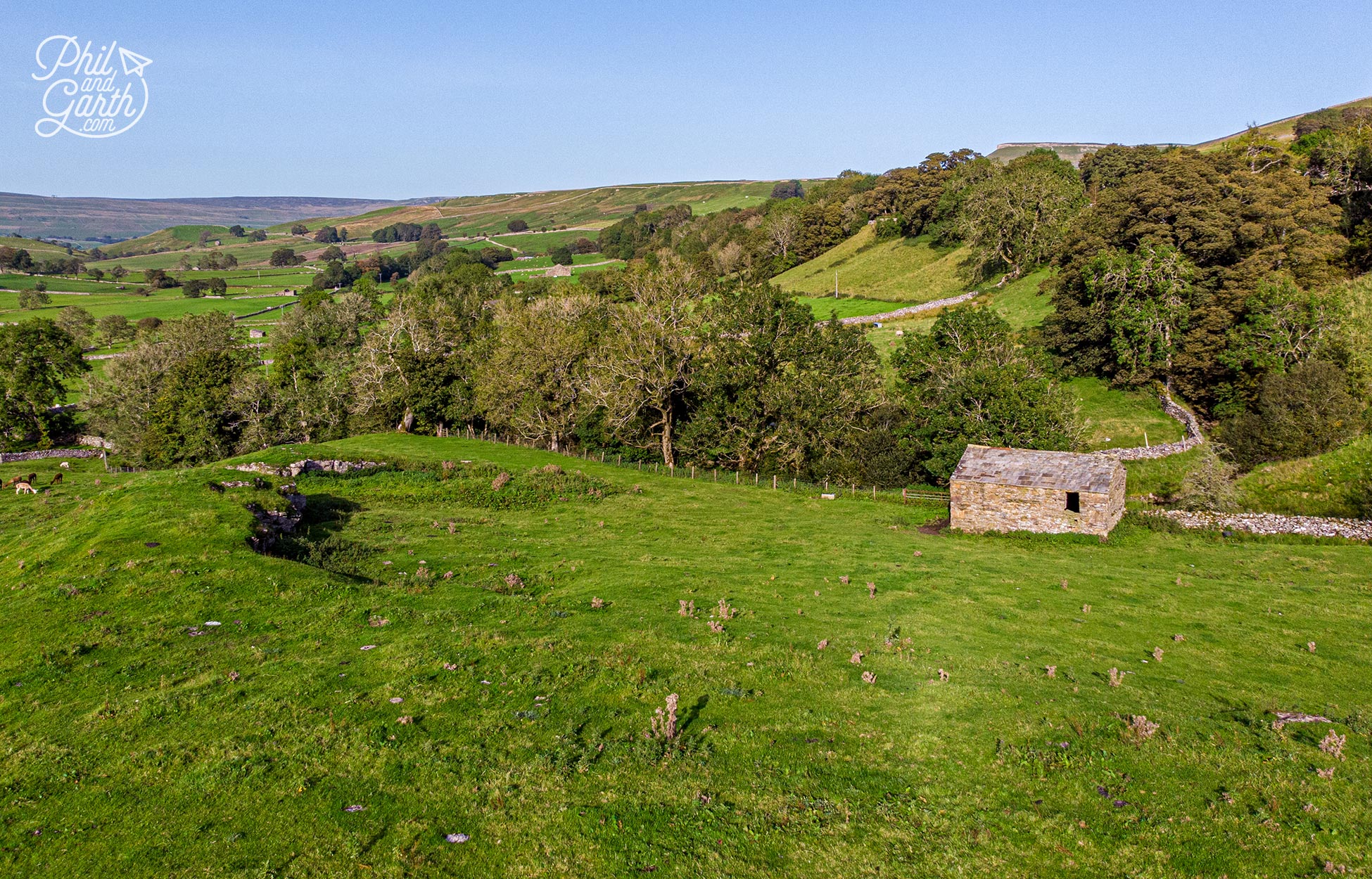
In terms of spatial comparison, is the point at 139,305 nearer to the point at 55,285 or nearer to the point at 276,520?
the point at 55,285

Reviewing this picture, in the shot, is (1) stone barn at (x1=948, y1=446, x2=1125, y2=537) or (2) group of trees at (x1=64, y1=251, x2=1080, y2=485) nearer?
(1) stone barn at (x1=948, y1=446, x2=1125, y2=537)

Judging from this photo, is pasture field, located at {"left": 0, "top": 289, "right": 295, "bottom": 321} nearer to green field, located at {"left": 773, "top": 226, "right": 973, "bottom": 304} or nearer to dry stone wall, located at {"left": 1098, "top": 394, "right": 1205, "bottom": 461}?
green field, located at {"left": 773, "top": 226, "right": 973, "bottom": 304}

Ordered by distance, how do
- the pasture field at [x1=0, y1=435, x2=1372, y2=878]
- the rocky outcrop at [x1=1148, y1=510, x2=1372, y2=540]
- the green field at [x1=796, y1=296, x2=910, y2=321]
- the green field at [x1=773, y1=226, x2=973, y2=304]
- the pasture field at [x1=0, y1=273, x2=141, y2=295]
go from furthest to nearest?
the pasture field at [x1=0, y1=273, x2=141, y2=295] < the green field at [x1=773, y1=226, x2=973, y2=304] < the green field at [x1=796, y1=296, x2=910, y2=321] < the rocky outcrop at [x1=1148, y1=510, x2=1372, y2=540] < the pasture field at [x1=0, y1=435, x2=1372, y2=878]

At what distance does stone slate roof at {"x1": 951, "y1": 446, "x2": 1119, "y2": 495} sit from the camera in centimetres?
3819

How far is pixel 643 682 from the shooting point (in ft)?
56.6

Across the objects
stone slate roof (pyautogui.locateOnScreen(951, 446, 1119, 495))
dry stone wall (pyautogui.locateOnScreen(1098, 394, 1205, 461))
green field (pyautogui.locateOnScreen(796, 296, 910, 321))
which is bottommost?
dry stone wall (pyautogui.locateOnScreen(1098, 394, 1205, 461))

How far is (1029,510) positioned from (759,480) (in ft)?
72.5

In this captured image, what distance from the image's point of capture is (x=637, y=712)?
624 inches

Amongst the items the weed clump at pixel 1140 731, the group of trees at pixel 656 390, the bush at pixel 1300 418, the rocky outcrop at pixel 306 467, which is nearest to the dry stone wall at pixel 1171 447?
the bush at pixel 1300 418

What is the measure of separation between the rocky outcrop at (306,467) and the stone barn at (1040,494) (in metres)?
38.1

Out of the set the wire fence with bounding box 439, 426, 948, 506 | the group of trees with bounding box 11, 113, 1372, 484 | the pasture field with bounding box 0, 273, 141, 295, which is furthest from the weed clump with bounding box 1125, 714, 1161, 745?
the pasture field with bounding box 0, 273, 141, 295

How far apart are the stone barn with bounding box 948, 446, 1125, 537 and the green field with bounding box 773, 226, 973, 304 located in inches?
2588

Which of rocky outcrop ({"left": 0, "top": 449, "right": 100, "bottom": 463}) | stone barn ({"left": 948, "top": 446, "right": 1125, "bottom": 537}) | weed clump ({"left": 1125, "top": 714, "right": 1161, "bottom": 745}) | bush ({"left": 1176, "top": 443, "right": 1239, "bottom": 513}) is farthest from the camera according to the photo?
rocky outcrop ({"left": 0, "top": 449, "right": 100, "bottom": 463})

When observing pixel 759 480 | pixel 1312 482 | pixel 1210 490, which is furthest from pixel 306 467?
pixel 1312 482
